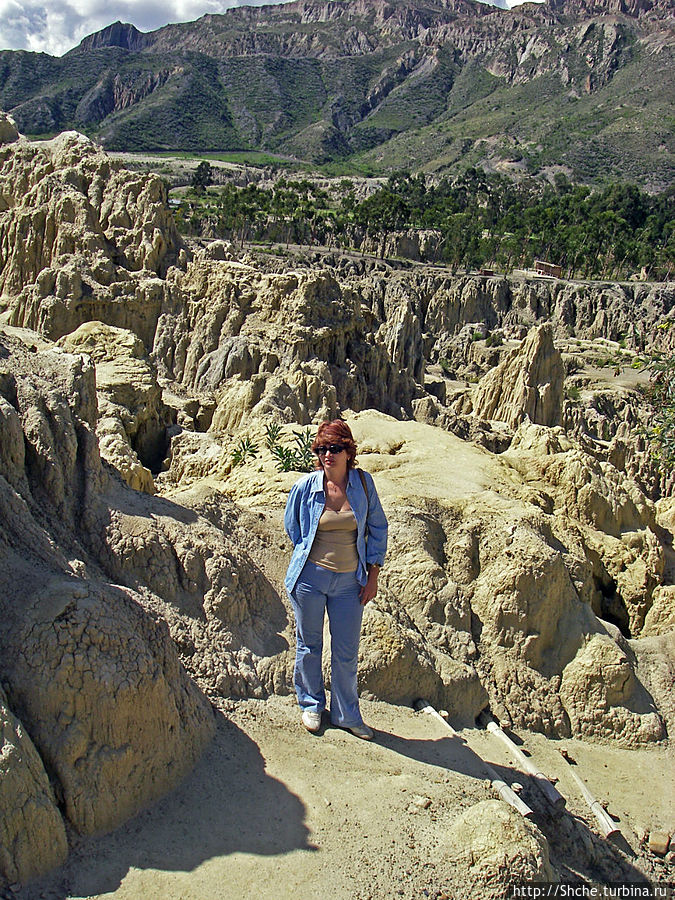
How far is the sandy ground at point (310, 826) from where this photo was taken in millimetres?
3912

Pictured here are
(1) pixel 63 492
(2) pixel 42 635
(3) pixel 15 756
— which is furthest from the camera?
(1) pixel 63 492

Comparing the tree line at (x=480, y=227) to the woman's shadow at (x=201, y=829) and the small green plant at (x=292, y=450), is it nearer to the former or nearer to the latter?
the small green plant at (x=292, y=450)

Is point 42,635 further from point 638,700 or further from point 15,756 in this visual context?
point 638,700

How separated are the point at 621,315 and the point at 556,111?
103 m

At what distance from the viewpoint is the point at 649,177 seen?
365 ft

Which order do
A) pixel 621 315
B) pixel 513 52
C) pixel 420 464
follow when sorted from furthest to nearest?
pixel 513 52
pixel 621 315
pixel 420 464

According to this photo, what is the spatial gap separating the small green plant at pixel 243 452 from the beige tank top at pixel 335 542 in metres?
7.73

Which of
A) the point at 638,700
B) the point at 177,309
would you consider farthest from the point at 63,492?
the point at 177,309

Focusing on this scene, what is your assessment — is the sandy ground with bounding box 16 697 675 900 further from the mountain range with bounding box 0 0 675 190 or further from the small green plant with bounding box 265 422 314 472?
the mountain range with bounding box 0 0 675 190

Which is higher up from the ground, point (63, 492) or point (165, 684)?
point (63, 492)

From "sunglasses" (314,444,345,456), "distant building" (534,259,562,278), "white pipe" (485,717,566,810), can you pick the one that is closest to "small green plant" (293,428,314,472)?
"white pipe" (485,717,566,810)

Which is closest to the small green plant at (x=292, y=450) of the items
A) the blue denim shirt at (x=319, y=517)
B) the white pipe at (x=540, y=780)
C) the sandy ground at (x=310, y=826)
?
the white pipe at (x=540, y=780)

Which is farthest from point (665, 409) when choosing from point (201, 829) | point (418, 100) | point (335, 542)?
point (418, 100)

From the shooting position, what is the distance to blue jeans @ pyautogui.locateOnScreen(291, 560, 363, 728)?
5438 millimetres
